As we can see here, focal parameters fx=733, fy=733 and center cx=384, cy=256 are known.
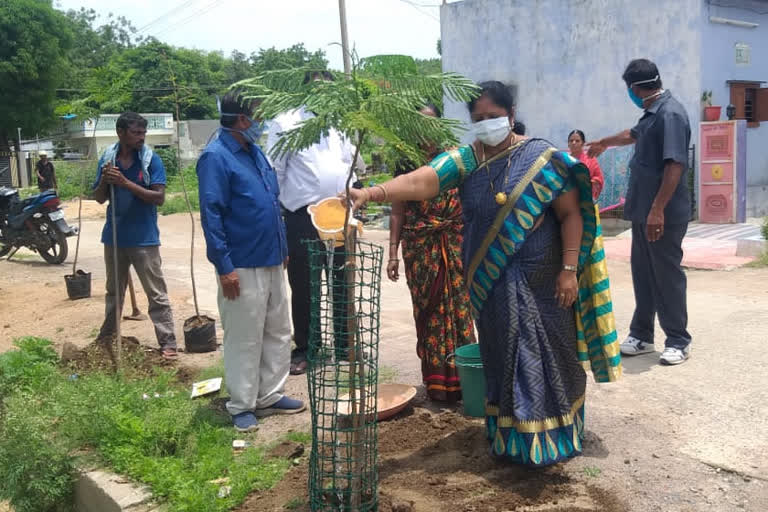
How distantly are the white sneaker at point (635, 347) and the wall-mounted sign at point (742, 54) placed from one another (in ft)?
34.1

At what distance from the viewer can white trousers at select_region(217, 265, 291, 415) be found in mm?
4191

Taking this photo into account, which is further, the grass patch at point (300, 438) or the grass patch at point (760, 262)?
the grass patch at point (760, 262)

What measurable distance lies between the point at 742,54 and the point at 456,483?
12.9m

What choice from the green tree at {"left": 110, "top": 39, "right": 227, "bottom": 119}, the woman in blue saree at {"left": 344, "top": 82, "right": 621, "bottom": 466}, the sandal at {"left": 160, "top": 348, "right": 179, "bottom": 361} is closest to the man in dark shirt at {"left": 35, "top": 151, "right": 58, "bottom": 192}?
the green tree at {"left": 110, "top": 39, "right": 227, "bottom": 119}

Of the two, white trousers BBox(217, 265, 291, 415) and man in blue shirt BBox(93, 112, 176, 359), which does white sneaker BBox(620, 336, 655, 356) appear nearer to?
white trousers BBox(217, 265, 291, 415)

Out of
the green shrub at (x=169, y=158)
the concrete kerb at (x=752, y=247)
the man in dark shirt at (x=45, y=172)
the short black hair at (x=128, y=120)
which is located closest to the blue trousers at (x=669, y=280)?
the short black hair at (x=128, y=120)

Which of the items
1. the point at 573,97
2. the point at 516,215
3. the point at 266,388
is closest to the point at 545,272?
the point at 516,215

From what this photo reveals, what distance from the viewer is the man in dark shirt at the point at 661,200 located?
4785mm

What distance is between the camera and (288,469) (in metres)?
3.65

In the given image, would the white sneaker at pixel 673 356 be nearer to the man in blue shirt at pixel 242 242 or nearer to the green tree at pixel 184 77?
the man in blue shirt at pixel 242 242

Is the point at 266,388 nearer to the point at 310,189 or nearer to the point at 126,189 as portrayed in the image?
the point at 310,189

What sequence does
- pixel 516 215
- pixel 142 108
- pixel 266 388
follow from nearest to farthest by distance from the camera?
1. pixel 516 215
2. pixel 266 388
3. pixel 142 108

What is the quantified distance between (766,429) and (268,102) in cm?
301

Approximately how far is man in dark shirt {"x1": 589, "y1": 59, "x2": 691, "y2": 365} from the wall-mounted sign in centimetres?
996
